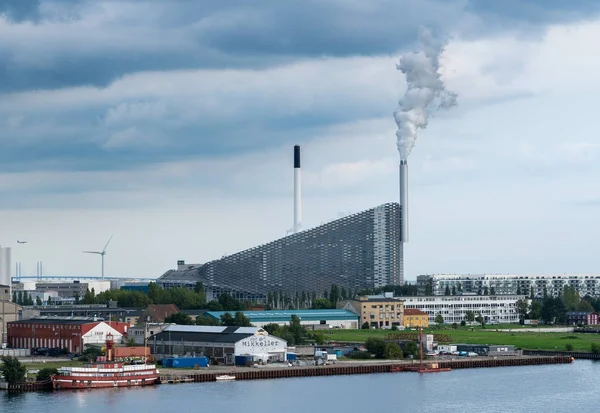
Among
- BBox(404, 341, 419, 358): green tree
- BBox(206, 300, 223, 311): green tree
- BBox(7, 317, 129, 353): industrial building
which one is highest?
BBox(206, 300, 223, 311): green tree

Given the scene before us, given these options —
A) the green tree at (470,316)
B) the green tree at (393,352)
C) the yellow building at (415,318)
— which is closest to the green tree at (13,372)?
the green tree at (393,352)

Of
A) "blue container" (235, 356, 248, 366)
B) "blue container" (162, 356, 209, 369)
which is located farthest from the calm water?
"blue container" (235, 356, 248, 366)

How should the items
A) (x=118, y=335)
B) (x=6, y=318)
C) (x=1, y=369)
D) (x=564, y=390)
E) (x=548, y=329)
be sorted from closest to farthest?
1. (x=564, y=390)
2. (x=1, y=369)
3. (x=118, y=335)
4. (x=6, y=318)
5. (x=548, y=329)

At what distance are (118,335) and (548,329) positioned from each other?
27.4m

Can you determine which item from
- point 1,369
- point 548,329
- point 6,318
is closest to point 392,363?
point 1,369

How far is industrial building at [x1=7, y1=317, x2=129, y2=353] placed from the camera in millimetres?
50188

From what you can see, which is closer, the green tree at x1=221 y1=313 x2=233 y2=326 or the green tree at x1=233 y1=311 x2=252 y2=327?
the green tree at x1=233 y1=311 x2=252 y2=327

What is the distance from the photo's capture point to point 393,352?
49312mm

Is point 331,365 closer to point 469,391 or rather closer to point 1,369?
point 469,391

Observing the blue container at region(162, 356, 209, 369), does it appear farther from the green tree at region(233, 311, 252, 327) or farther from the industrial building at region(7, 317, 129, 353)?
the green tree at region(233, 311, 252, 327)

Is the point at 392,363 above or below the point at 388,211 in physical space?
below

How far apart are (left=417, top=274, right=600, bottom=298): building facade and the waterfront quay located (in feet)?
182

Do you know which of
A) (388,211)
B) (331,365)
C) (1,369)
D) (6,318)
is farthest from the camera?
(388,211)

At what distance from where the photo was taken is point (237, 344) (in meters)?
46.6
